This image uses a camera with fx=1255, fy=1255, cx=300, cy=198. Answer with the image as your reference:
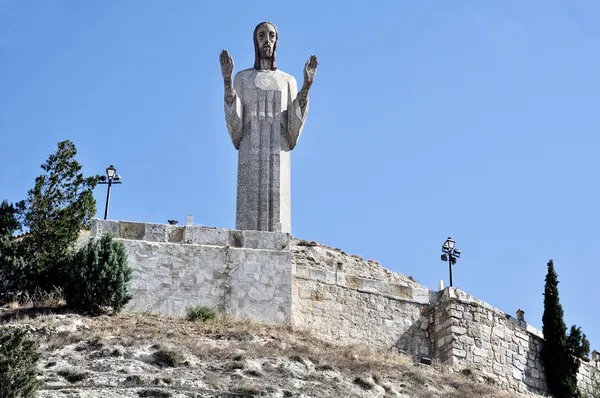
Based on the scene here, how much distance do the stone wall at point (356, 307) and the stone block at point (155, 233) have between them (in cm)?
289

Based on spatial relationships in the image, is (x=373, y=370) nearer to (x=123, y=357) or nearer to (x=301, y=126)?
(x=123, y=357)

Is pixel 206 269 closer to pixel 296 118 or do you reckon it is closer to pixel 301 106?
pixel 296 118

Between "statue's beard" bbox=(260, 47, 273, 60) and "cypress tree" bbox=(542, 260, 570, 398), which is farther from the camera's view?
"statue's beard" bbox=(260, 47, 273, 60)

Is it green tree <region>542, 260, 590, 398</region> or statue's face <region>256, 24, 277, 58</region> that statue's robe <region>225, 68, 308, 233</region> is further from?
green tree <region>542, 260, 590, 398</region>

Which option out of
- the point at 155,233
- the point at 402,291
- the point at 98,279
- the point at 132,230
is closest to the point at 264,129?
the point at 155,233

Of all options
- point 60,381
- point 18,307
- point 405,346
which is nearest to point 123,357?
point 60,381

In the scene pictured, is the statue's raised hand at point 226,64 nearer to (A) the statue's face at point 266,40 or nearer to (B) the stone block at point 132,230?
(A) the statue's face at point 266,40

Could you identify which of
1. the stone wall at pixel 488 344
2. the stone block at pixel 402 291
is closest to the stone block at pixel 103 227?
the stone block at pixel 402 291

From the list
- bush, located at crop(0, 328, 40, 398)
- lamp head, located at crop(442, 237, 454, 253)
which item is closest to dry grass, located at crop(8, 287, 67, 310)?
bush, located at crop(0, 328, 40, 398)

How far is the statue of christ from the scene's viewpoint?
27297 millimetres

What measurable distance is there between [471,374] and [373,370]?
3.59 metres

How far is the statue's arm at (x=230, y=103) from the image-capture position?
2777 cm

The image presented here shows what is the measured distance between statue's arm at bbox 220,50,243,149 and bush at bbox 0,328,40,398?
10.4 meters

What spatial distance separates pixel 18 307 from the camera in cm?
2361
